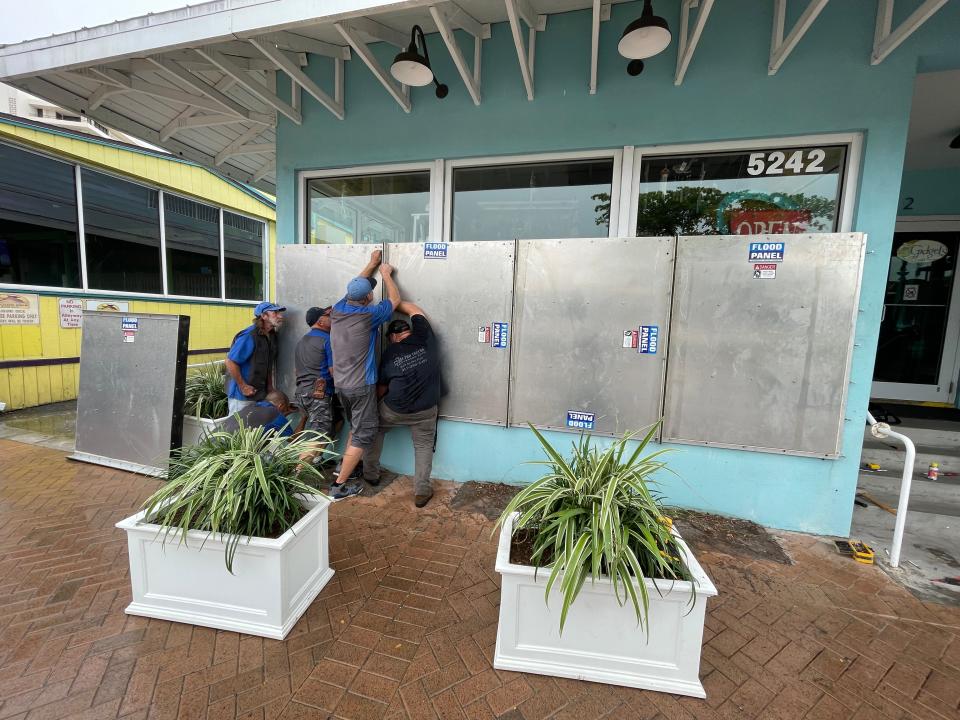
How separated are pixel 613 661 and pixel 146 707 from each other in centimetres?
203

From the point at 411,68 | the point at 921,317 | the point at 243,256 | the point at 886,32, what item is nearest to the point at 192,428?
the point at 411,68

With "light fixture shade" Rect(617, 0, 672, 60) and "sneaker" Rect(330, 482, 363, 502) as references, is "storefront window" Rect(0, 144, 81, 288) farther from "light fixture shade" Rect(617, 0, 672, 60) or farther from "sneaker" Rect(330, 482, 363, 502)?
"light fixture shade" Rect(617, 0, 672, 60)

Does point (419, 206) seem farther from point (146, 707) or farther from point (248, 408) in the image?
point (146, 707)

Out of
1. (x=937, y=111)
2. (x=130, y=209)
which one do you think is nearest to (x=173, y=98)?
(x=130, y=209)

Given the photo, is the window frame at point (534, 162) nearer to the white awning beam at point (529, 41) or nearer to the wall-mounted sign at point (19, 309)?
the white awning beam at point (529, 41)

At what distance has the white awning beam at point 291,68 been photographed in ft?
10.2

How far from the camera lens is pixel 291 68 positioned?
3330mm

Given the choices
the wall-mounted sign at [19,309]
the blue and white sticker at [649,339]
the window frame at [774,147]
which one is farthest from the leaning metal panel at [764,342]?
the wall-mounted sign at [19,309]

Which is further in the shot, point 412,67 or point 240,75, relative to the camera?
point 240,75

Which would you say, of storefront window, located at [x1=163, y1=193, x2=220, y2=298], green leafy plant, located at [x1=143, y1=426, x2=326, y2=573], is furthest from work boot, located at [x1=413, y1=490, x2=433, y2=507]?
storefront window, located at [x1=163, y1=193, x2=220, y2=298]

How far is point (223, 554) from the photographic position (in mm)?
2068

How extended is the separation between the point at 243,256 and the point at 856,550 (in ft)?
38.1

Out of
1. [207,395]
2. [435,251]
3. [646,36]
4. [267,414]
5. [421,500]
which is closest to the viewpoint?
[646,36]

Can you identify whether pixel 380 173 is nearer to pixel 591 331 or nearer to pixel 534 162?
pixel 534 162
